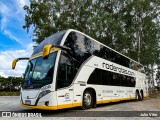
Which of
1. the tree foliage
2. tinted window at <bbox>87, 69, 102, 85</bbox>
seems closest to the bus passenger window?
tinted window at <bbox>87, 69, 102, 85</bbox>

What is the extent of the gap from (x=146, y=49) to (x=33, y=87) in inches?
832

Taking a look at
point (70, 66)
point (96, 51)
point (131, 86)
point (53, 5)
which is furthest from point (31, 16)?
point (70, 66)

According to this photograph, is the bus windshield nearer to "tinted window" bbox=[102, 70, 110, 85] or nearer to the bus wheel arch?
the bus wheel arch

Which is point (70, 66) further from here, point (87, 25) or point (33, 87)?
point (87, 25)

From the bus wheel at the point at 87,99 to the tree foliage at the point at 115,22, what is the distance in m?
16.5

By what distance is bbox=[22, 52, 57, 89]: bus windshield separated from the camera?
32.9 ft

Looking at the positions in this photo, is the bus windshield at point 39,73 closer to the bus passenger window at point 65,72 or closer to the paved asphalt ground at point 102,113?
the bus passenger window at point 65,72

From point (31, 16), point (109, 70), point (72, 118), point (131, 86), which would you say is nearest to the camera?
point (72, 118)

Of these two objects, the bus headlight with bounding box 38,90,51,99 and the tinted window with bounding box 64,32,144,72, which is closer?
the bus headlight with bounding box 38,90,51,99

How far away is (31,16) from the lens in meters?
31.0

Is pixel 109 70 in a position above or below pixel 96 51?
below

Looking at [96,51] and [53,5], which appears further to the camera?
[53,5]

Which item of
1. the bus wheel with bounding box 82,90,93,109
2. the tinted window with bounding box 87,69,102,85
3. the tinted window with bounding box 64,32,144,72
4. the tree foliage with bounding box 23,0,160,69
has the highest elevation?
the tree foliage with bounding box 23,0,160,69

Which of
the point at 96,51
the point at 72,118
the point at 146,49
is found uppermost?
the point at 146,49
